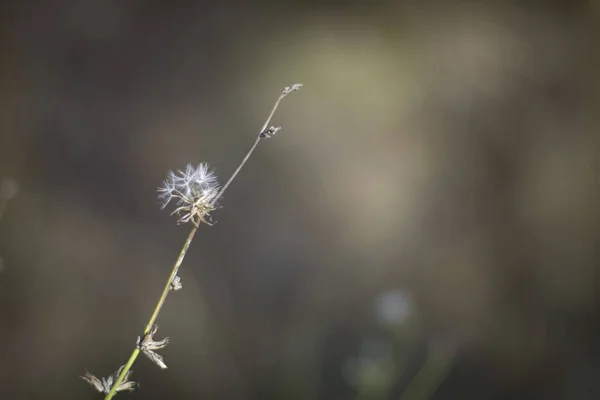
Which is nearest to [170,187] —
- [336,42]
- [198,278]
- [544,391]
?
[198,278]

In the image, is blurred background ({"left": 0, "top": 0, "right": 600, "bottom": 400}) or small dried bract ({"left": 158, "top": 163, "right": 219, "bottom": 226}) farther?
blurred background ({"left": 0, "top": 0, "right": 600, "bottom": 400})

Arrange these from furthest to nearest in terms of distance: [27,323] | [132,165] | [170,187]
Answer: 1. [132,165]
2. [27,323]
3. [170,187]

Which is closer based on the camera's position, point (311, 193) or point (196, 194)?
point (196, 194)

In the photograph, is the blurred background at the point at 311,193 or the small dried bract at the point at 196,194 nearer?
the small dried bract at the point at 196,194

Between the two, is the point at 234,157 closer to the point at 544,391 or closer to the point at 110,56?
the point at 110,56

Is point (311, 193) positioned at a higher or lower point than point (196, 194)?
higher

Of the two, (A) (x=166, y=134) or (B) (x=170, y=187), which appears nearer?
(B) (x=170, y=187)

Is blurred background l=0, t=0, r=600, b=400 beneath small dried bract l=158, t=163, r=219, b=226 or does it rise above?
above

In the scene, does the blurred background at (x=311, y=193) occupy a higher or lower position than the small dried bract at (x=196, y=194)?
higher
